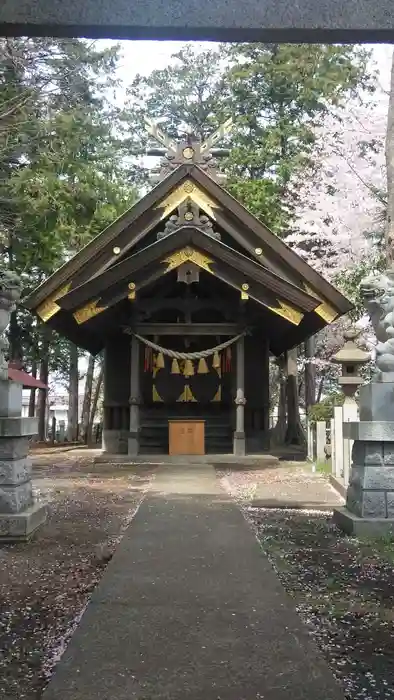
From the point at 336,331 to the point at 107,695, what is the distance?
23571mm

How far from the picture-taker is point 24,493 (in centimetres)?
640

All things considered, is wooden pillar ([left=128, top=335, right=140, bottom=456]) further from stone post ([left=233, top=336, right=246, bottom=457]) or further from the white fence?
the white fence

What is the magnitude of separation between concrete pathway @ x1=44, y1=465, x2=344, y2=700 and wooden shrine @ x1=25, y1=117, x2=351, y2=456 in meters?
8.26

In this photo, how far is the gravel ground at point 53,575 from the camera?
3.33 m

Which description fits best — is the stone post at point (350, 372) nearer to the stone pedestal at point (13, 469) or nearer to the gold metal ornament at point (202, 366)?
the stone pedestal at point (13, 469)

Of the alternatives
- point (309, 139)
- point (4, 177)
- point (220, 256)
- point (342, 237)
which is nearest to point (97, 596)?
point (220, 256)

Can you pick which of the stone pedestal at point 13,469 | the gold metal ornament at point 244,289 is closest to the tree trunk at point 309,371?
the gold metal ornament at point 244,289

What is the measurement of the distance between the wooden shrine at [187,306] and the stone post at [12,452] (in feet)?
22.1

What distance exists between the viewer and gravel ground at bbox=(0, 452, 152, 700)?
10.9 feet

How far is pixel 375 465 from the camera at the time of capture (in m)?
6.34

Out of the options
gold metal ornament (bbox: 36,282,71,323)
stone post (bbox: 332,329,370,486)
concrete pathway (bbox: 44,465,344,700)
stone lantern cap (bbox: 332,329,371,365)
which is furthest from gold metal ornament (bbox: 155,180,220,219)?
concrete pathway (bbox: 44,465,344,700)

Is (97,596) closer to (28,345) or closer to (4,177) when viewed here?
(4,177)

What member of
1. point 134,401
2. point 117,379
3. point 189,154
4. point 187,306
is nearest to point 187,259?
point 187,306

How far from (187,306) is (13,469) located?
9800mm
